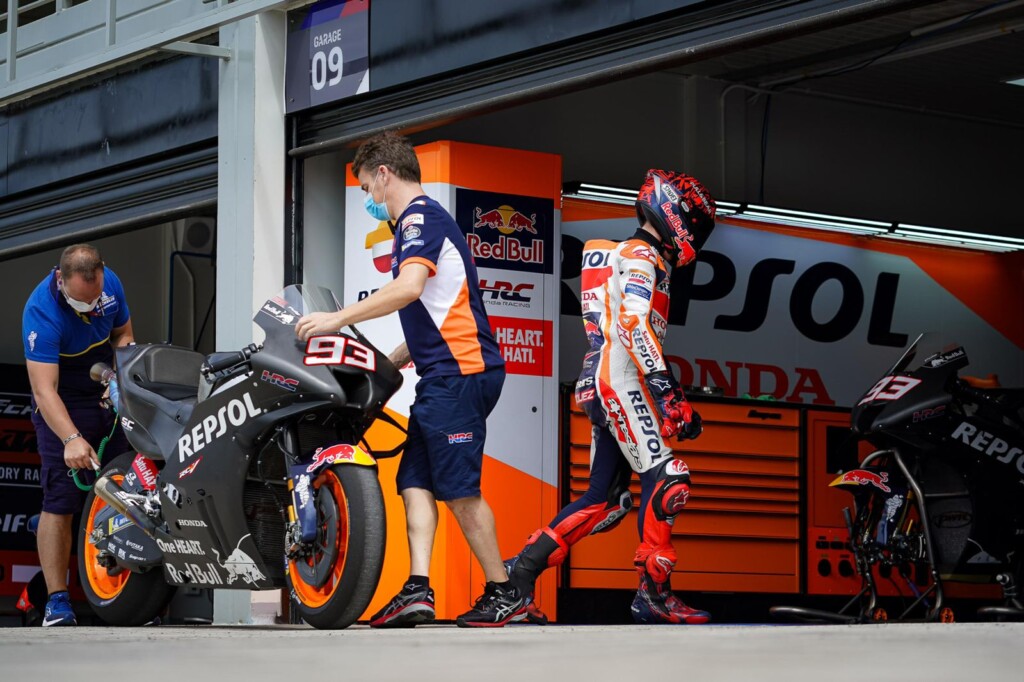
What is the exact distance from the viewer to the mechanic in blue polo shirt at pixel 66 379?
7.46 metres

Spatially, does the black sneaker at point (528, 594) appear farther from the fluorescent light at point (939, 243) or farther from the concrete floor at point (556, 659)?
the fluorescent light at point (939, 243)

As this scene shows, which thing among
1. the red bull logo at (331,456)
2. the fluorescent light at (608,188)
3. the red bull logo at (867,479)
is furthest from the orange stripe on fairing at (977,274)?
the red bull logo at (331,456)

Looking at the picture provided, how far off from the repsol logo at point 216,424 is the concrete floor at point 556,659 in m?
1.95

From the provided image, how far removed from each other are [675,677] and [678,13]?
12.3 feet

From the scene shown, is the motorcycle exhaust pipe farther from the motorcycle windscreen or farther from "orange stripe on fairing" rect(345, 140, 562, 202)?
"orange stripe on fairing" rect(345, 140, 562, 202)

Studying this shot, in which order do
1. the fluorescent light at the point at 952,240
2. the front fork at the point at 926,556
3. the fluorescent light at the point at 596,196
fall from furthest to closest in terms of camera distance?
the fluorescent light at the point at 952,240
the fluorescent light at the point at 596,196
the front fork at the point at 926,556

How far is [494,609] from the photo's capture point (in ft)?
19.0

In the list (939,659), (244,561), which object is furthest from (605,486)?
(939,659)

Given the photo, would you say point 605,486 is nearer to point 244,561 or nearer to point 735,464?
point 244,561

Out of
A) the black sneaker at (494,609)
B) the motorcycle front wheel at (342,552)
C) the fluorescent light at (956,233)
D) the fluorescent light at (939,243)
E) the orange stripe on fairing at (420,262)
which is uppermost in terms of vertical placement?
the fluorescent light at (956,233)

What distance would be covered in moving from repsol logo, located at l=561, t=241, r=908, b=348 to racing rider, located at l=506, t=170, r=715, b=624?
3.34 meters

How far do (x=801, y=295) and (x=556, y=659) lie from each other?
27.7 feet

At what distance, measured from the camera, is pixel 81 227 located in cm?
970

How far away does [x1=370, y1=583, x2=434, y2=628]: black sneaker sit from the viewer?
557 centimetres
